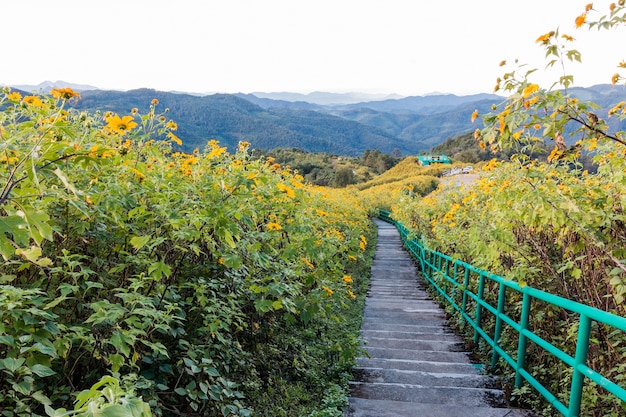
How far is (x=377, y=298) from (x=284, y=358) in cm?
509

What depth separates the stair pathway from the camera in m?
3.24

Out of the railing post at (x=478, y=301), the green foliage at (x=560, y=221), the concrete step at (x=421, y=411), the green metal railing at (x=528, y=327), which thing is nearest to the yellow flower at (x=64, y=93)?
the green foliage at (x=560, y=221)

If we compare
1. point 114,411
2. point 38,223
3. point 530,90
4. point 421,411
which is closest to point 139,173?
point 38,223

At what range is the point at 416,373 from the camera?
13.2 ft

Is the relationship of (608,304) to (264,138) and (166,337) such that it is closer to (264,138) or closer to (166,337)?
(166,337)

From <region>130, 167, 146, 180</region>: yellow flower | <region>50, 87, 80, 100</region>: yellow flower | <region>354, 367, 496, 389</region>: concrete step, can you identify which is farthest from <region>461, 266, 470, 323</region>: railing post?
<region>50, 87, 80, 100</region>: yellow flower

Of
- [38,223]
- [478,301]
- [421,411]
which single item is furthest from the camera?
[478,301]

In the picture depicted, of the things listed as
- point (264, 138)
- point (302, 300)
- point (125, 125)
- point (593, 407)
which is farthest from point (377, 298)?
point (264, 138)

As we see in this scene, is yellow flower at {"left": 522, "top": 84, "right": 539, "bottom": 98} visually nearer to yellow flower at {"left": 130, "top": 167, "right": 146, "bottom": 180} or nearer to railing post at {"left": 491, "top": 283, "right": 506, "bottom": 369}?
yellow flower at {"left": 130, "top": 167, "right": 146, "bottom": 180}

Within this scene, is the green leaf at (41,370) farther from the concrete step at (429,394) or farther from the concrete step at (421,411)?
the concrete step at (429,394)

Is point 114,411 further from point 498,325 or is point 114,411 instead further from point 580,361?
Answer: point 498,325

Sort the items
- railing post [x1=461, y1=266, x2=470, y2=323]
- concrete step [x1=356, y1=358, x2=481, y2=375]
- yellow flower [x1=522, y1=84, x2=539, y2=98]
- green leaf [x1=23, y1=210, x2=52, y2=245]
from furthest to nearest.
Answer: railing post [x1=461, y1=266, x2=470, y2=323], concrete step [x1=356, y1=358, x2=481, y2=375], yellow flower [x1=522, y1=84, x2=539, y2=98], green leaf [x1=23, y1=210, x2=52, y2=245]

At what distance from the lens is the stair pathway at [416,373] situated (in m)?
3.24

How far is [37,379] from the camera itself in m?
1.88
